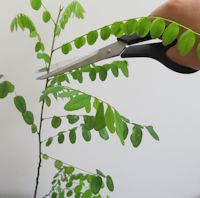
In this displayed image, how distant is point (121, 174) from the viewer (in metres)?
1.30

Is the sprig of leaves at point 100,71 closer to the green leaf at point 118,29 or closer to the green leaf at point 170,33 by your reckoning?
the green leaf at point 118,29

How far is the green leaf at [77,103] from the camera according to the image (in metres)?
0.46

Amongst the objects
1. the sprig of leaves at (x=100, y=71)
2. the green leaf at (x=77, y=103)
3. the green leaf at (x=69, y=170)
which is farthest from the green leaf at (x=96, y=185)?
the green leaf at (x=77, y=103)

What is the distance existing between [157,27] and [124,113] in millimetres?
781

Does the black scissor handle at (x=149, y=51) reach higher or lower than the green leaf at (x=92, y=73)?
lower

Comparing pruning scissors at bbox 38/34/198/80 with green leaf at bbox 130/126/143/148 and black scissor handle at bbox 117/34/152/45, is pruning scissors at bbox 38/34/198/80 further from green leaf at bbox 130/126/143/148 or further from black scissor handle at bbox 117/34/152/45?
green leaf at bbox 130/126/143/148

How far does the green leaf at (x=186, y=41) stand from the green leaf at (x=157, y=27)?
4cm

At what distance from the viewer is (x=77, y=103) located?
0.47 metres

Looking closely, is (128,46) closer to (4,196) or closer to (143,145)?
(143,145)

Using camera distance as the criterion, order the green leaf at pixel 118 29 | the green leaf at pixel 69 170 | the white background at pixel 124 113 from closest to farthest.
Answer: the green leaf at pixel 118 29 → the green leaf at pixel 69 170 → the white background at pixel 124 113

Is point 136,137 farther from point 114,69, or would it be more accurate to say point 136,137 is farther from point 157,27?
point 157,27

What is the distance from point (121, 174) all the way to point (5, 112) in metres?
0.57

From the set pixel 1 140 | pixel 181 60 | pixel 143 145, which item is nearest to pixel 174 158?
pixel 143 145

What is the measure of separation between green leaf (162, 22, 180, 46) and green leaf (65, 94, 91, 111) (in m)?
0.16
